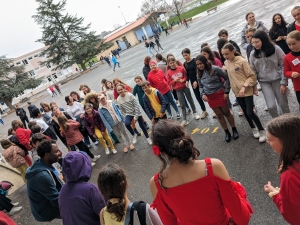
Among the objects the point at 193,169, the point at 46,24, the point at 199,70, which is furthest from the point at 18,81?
the point at 193,169

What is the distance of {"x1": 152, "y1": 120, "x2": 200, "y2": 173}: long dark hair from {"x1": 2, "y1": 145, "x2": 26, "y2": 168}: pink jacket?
547 centimetres

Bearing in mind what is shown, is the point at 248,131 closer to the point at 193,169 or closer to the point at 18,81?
the point at 193,169

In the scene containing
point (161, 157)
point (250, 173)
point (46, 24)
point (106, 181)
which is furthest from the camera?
point (46, 24)

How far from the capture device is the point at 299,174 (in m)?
1.56

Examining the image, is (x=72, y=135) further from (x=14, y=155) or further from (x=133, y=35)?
(x=133, y=35)

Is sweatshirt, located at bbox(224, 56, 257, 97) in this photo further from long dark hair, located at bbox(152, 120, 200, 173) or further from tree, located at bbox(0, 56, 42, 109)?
tree, located at bbox(0, 56, 42, 109)

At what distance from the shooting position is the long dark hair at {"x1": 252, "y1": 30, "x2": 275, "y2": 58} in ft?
12.1

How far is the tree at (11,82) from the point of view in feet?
107

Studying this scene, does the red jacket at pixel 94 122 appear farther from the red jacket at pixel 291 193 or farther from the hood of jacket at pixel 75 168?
the red jacket at pixel 291 193

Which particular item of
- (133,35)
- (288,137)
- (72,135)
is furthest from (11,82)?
(288,137)

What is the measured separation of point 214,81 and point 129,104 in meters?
2.29

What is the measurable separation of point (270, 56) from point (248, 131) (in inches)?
62.2

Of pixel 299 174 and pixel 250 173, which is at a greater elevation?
pixel 299 174

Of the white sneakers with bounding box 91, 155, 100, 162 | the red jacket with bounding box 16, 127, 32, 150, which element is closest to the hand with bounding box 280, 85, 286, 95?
the white sneakers with bounding box 91, 155, 100, 162
